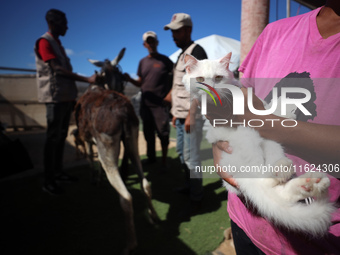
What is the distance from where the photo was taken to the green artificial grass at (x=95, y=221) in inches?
97.7

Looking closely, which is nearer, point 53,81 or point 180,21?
point 180,21

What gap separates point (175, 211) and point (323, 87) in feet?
9.55

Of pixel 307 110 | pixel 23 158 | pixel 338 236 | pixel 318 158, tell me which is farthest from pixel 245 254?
pixel 23 158

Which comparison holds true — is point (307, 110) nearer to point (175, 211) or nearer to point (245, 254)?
point (245, 254)

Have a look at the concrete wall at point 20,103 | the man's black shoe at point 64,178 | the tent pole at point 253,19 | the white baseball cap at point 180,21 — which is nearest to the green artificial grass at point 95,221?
the man's black shoe at point 64,178

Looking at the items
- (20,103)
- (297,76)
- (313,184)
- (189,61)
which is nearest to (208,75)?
(189,61)

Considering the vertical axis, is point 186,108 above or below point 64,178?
above

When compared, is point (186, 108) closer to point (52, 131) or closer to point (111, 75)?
point (111, 75)

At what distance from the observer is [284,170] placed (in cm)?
80

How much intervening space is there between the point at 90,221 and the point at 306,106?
3.12 metres

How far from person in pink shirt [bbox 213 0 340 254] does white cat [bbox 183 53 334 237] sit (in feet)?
0.17

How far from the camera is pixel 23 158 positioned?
337 cm

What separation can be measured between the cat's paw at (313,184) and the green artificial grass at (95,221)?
207 cm

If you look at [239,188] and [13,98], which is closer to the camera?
[239,188]
